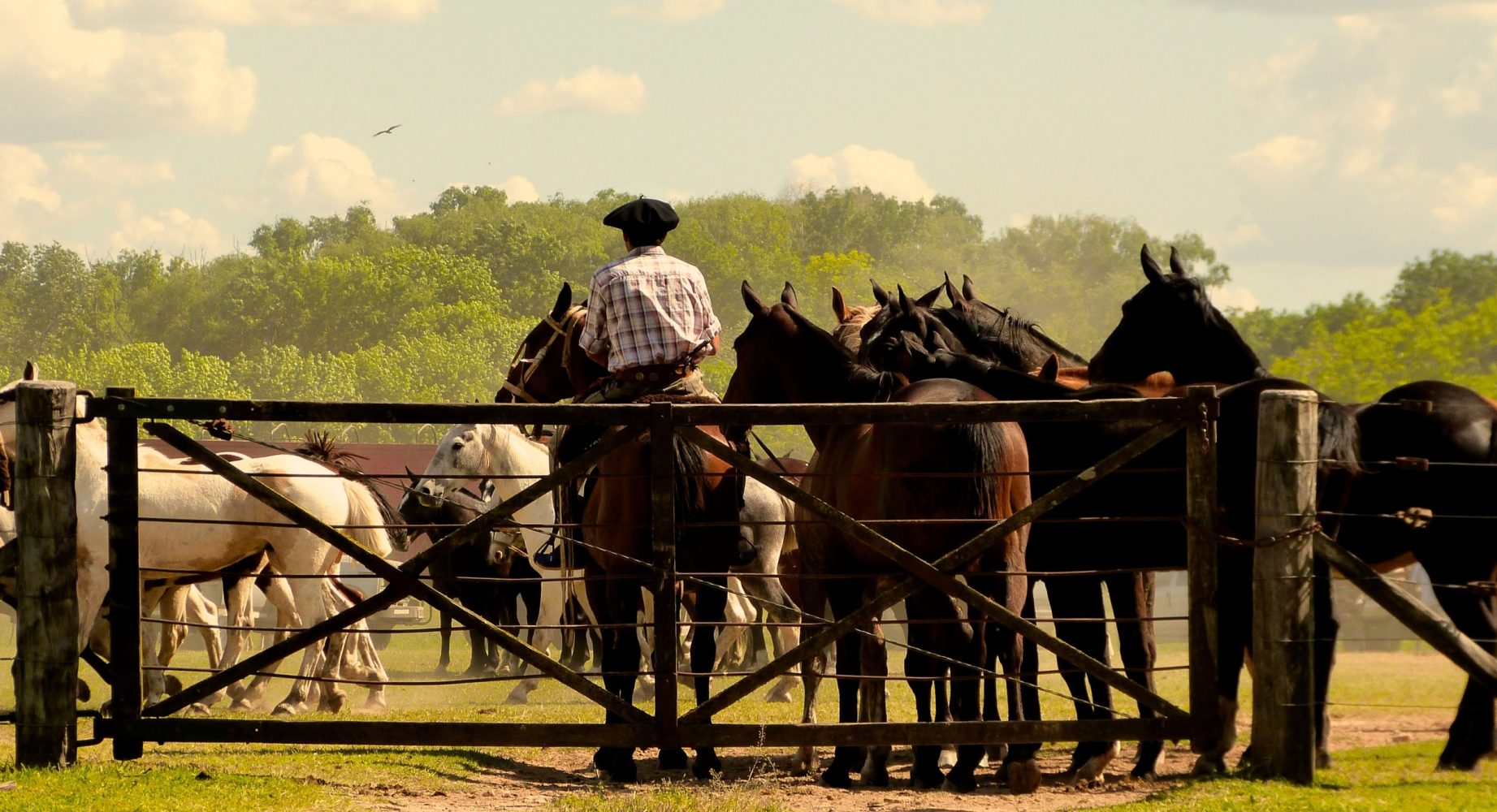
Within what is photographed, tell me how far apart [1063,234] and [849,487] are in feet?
380

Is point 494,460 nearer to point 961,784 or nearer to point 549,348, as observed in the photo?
point 549,348

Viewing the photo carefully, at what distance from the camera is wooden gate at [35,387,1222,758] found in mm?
6762

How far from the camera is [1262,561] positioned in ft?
22.0

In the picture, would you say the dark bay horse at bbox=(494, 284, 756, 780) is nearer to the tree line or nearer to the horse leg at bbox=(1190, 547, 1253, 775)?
the horse leg at bbox=(1190, 547, 1253, 775)

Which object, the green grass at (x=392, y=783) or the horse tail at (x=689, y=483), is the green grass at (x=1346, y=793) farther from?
the horse tail at (x=689, y=483)

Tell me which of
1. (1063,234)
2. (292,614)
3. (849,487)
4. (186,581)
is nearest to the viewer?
(849,487)

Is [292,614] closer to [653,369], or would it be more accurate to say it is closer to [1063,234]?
[653,369]

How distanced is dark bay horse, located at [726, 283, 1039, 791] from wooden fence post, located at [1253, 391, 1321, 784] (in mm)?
1096

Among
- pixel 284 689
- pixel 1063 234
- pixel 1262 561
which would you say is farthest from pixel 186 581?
pixel 1063 234

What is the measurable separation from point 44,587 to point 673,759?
330cm

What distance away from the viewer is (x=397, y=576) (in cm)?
688

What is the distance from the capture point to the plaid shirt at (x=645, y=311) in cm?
871

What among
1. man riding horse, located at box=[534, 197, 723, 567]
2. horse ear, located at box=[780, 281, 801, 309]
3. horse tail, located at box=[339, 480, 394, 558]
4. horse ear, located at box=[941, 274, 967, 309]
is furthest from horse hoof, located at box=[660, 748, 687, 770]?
horse tail, located at box=[339, 480, 394, 558]

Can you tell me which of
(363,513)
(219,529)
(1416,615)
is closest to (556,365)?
A: (219,529)
